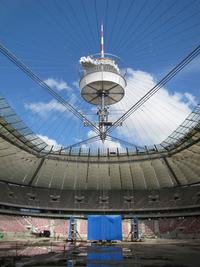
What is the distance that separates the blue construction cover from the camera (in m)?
50.2

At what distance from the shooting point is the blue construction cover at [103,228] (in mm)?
50219

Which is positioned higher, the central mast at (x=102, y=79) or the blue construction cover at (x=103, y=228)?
the central mast at (x=102, y=79)

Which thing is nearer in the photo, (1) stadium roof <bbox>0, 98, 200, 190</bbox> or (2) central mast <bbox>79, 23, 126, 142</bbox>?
(2) central mast <bbox>79, 23, 126, 142</bbox>

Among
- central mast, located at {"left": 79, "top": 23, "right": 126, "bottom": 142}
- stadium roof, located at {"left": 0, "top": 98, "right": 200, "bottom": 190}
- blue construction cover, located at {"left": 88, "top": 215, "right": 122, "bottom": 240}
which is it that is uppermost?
central mast, located at {"left": 79, "top": 23, "right": 126, "bottom": 142}

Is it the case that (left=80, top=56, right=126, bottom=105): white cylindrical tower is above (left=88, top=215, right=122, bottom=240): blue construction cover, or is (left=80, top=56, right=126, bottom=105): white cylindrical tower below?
above

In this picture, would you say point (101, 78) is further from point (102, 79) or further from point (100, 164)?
point (100, 164)

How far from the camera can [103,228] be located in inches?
1984

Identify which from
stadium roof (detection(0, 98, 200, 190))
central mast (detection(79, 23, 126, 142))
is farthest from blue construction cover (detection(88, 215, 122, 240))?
stadium roof (detection(0, 98, 200, 190))

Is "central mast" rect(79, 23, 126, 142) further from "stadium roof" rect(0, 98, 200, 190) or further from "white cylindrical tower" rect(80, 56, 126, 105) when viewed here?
"stadium roof" rect(0, 98, 200, 190)

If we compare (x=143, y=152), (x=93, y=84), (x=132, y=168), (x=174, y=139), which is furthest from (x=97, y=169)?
(x=93, y=84)

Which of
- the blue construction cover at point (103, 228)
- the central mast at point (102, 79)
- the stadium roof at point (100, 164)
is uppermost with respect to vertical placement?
the central mast at point (102, 79)

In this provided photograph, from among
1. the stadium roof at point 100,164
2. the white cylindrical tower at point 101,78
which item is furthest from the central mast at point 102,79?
the stadium roof at point 100,164

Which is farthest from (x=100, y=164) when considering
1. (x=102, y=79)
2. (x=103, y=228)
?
(x=102, y=79)

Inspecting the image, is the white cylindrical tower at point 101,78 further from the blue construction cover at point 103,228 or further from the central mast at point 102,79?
the blue construction cover at point 103,228
